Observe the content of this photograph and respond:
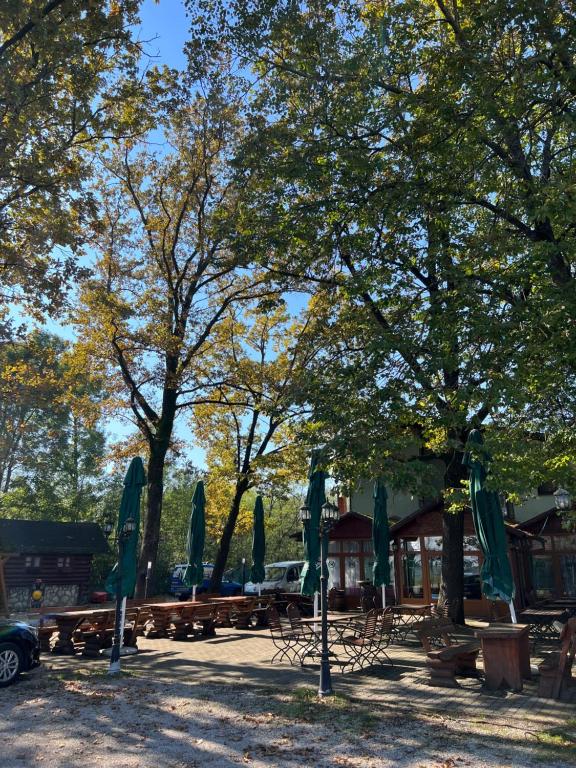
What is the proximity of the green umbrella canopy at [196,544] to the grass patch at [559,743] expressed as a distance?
39.1ft

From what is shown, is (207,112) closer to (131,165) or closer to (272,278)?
(131,165)

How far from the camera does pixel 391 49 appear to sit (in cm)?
1018

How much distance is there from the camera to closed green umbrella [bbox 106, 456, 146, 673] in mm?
11625

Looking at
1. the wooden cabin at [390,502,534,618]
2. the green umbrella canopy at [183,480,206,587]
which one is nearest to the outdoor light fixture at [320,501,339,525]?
the green umbrella canopy at [183,480,206,587]

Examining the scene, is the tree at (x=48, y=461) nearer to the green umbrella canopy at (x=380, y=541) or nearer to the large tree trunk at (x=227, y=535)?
the large tree trunk at (x=227, y=535)

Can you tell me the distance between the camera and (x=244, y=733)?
695 centimetres

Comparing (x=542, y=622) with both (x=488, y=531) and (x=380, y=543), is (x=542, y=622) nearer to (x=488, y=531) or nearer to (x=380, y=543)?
(x=380, y=543)

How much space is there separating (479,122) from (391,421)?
5.56m

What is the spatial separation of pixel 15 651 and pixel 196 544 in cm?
822

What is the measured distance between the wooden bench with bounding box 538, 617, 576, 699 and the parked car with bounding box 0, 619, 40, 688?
837 cm

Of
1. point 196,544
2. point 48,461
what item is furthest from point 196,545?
point 48,461

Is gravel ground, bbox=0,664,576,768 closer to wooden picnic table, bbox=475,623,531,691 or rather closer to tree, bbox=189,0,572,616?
wooden picnic table, bbox=475,623,531,691

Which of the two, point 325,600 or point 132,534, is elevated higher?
point 132,534

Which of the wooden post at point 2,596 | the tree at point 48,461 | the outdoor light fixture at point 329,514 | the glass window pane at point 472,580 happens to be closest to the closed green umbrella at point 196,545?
the outdoor light fixture at point 329,514
